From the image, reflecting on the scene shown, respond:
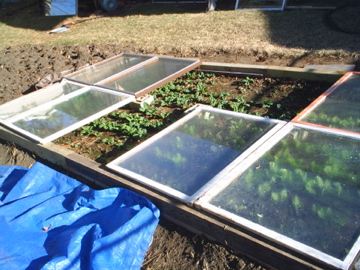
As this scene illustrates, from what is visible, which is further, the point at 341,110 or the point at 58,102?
the point at 58,102

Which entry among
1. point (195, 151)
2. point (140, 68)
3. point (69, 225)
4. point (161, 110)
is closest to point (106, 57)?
point (140, 68)

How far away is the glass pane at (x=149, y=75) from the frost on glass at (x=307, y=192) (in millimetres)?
2741

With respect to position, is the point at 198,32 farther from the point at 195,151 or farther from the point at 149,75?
the point at 195,151

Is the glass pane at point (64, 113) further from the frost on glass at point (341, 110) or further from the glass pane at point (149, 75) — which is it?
the frost on glass at point (341, 110)

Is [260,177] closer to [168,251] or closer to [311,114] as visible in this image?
[168,251]

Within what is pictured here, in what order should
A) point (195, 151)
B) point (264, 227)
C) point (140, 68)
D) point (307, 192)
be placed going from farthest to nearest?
point (140, 68) < point (195, 151) < point (307, 192) < point (264, 227)

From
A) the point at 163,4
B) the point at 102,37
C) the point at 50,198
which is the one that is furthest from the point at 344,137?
the point at 163,4

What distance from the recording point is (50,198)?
2.95 metres

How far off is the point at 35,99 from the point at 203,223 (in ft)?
12.3

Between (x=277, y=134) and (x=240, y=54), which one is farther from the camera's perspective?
(x=240, y=54)

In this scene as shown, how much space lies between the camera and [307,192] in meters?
2.41

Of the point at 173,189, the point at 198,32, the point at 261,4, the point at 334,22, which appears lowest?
the point at 173,189

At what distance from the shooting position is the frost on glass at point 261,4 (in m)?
8.46

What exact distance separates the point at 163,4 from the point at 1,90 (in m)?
7.69
